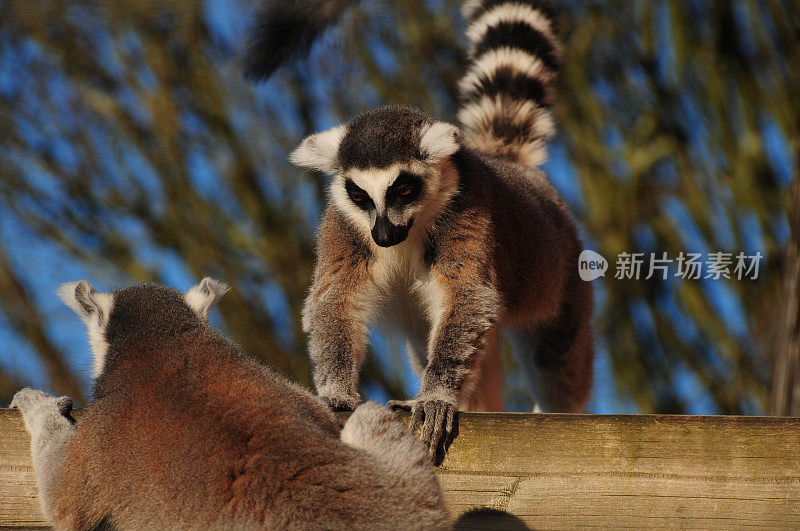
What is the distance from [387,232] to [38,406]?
1.31m

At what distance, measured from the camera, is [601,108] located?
27.6 feet

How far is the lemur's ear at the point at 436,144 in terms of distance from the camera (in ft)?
11.1

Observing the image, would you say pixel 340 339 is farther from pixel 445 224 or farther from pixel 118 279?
pixel 118 279

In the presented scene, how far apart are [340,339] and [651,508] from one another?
145 cm

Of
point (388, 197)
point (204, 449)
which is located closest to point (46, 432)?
point (204, 449)

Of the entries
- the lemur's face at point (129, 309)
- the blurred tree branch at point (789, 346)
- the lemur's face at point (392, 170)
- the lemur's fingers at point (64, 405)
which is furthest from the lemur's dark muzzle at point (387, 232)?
the blurred tree branch at point (789, 346)

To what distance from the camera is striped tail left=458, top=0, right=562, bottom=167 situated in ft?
15.8

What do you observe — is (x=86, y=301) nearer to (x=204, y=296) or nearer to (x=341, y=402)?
(x=204, y=296)

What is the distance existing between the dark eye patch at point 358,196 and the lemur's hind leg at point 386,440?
45.9 inches

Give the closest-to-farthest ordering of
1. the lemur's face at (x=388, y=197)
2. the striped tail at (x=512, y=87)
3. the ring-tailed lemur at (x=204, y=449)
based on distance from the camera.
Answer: the ring-tailed lemur at (x=204, y=449), the lemur's face at (x=388, y=197), the striped tail at (x=512, y=87)

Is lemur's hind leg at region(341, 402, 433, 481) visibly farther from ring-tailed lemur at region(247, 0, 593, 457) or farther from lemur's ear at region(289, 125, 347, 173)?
lemur's ear at region(289, 125, 347, 173)

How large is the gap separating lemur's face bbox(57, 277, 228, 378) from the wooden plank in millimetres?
535

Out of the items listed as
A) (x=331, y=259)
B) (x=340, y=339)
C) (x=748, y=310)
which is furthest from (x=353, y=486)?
(x=748, y=310)

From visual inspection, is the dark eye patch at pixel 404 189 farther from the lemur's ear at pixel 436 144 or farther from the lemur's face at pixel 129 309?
the lemur's face at pixel 129 309
